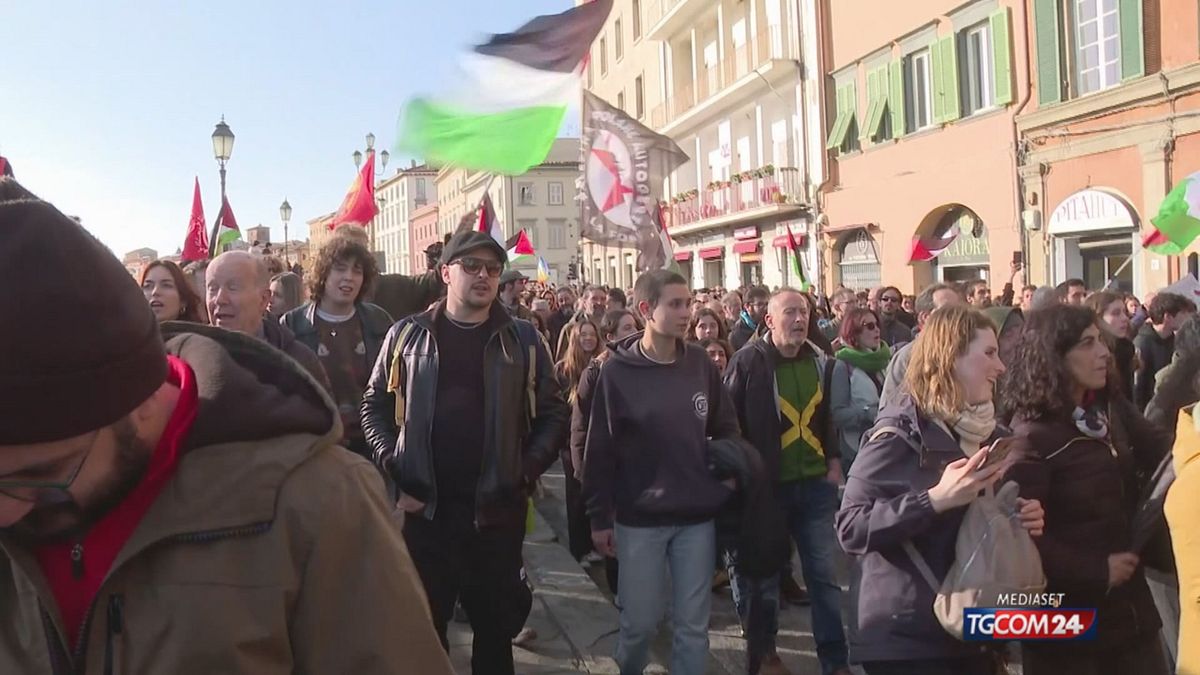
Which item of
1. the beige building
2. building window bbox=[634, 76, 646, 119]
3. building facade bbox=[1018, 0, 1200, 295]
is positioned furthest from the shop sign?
the beige building

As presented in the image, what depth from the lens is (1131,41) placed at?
47.6ft

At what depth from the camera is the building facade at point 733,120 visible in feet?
83.1

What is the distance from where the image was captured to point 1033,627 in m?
3.11

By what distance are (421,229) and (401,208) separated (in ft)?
40.5

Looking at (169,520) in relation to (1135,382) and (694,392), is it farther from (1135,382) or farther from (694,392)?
(1135,382)

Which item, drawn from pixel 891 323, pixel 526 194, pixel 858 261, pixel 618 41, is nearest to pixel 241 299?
pixel 891 323

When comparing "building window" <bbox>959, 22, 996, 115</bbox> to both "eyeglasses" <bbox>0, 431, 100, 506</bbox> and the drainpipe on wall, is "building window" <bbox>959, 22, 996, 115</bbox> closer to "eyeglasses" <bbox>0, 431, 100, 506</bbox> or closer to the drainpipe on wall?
the drainpipe on wall

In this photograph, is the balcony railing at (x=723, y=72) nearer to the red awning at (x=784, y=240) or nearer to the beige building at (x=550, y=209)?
the red awning at (x=784, y=240)

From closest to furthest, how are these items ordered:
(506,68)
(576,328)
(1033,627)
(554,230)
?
(1033,627) < (576,328) < (506,68) < (554,230)

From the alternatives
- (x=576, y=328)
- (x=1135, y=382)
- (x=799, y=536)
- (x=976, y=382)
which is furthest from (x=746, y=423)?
(x=1135, y=382)

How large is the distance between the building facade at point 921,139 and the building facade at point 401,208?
76620 mm

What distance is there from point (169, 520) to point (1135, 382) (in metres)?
8.01

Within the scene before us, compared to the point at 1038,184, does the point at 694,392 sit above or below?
below

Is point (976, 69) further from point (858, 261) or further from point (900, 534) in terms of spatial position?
point (900, 534)
